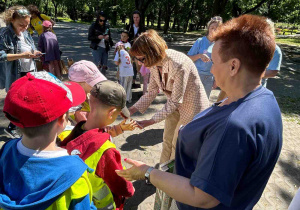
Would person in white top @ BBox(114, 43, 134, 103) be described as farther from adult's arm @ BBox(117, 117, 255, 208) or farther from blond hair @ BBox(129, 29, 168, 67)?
adult's arm @ BBox(117, 117, 255, 208)

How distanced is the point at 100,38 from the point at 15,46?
303 cm

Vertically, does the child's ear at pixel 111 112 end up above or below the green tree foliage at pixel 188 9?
below

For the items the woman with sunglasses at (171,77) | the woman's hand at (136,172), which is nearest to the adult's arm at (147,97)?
the woman with sunglasses at (171,77)

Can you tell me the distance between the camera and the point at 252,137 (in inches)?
38.0

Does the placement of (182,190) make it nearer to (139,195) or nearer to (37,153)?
(37,153)

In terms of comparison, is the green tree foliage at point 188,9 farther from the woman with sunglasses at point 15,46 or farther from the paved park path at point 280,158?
the woman with sunglasses at point 15,46

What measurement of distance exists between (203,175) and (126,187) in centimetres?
91

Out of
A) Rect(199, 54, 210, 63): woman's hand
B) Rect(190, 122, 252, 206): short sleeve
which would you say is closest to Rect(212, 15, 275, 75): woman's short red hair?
Rect(190, 122, 252, 206): short sleeve

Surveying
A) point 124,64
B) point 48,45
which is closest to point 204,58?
point 124,64

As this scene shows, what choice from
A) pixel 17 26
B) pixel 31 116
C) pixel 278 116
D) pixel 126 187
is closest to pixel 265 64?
pixel 278 116

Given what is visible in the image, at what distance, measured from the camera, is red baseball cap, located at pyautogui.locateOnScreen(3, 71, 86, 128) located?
1.06 m

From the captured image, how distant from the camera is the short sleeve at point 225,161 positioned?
959mm

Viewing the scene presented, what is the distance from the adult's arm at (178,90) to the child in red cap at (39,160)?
1415 mm

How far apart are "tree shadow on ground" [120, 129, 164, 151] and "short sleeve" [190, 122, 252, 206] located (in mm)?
3061
